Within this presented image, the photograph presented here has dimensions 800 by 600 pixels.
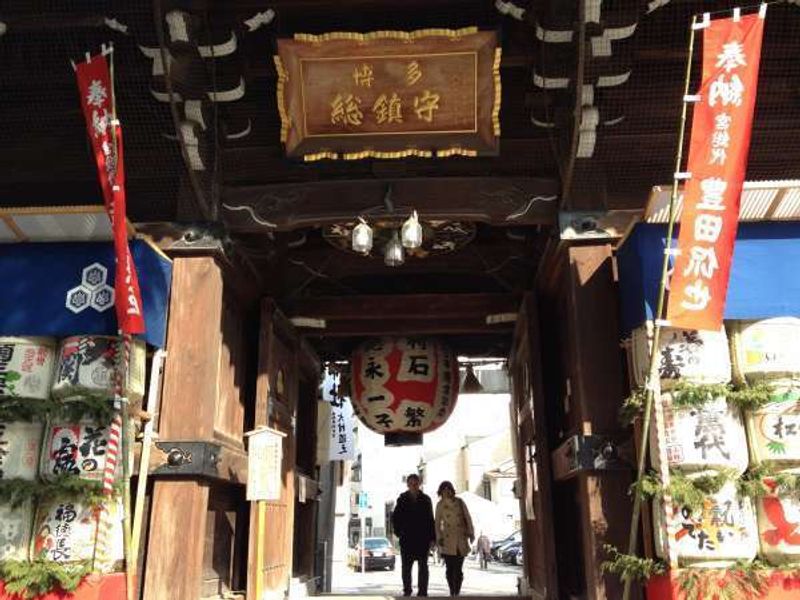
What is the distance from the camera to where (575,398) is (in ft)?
18.5

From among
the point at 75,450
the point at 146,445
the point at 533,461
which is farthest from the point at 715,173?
the point at 75,450

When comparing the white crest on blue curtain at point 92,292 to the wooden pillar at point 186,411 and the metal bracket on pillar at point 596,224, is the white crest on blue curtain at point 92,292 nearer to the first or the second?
the wooden pillar at point 186,411

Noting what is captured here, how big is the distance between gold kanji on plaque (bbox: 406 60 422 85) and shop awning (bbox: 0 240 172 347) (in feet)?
8.29

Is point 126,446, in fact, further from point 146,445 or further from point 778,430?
point 778,430

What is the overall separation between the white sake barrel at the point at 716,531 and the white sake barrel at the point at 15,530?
4.42m

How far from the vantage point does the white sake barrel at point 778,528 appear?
14.5 ft

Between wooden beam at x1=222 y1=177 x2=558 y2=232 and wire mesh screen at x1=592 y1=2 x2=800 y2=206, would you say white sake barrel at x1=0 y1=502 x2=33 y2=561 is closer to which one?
wooden beam at x1=222 y1=177 x2=558 y2=232

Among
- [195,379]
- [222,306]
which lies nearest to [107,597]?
[195,379]

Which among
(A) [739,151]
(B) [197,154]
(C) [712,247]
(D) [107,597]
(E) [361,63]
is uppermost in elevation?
(E) [361,63]

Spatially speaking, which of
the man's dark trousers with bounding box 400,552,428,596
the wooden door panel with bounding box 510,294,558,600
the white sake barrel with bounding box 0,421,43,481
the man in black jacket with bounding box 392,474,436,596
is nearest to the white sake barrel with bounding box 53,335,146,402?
the white sake barrel with bounding box 0,421,43,481

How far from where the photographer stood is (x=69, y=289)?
530cm

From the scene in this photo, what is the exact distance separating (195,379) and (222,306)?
93 cm

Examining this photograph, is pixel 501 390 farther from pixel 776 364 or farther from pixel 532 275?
pixel 776 364

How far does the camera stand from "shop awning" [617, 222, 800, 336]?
4793mm
